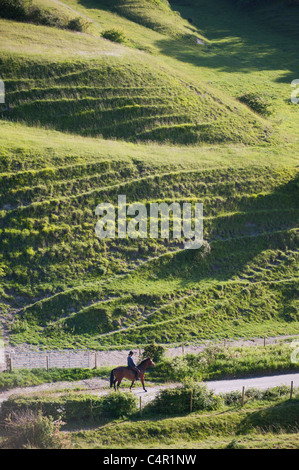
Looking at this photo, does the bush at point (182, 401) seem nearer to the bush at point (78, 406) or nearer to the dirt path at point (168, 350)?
the bush at point (78, 406)

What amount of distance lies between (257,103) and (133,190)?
24.0 metres

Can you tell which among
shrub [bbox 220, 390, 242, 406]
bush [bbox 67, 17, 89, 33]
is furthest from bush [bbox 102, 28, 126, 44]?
shrub [bbox 220, 390, 242, 406]

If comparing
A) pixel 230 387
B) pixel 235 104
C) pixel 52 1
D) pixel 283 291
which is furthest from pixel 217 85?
pixel 230 387

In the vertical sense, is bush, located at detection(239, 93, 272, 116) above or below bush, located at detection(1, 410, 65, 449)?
above

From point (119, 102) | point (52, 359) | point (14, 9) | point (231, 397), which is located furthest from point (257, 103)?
point (52, 359)

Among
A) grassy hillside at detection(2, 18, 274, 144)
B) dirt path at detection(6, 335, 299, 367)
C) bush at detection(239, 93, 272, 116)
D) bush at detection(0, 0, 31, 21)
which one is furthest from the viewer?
bush at detection(0, 0, 31, 21)

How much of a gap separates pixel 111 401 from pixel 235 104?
131 ft

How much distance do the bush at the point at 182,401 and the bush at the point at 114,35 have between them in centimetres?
4814

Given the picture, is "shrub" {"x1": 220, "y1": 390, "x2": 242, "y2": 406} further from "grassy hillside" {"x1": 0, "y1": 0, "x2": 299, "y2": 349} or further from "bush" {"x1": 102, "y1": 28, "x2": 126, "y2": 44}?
"bush" {"x1": 102, "y1": 28, "x2": 126, "y2": 44}

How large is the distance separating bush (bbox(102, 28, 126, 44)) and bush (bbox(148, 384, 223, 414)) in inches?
1895

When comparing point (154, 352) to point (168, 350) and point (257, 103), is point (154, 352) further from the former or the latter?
point (257, 103)

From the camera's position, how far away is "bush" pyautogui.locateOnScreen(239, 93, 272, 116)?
182 ft

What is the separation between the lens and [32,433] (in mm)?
21734
